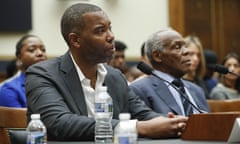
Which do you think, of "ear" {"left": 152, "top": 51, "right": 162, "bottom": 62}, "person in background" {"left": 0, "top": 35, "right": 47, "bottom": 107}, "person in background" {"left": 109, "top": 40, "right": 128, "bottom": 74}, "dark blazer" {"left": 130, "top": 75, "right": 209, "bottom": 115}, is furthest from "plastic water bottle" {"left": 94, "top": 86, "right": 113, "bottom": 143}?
"person in background" {"left": 109, "top": 40, "right": 128, "bottom": 74}

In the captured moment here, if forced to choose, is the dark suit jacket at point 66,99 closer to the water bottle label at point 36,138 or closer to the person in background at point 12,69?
the water bottle label at point 36,138

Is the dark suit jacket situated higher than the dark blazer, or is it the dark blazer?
the dark suit jacket

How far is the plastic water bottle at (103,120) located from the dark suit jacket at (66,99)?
59 mm

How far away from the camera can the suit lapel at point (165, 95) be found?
3.17 metres

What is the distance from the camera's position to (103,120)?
2.24 metres

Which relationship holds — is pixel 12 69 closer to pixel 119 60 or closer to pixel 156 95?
pixel 119 60

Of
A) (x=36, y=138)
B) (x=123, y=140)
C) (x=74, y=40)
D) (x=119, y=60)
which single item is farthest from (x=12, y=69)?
(x=123, y=140)

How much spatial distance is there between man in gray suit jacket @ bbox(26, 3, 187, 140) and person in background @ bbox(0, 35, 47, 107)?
1.30 meters

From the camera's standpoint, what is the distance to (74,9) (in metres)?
2.68

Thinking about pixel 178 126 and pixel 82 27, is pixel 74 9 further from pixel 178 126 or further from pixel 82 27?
pixel 178 126

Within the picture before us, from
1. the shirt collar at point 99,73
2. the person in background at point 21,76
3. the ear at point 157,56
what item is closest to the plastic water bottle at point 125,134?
the shirt collar at point 99,73

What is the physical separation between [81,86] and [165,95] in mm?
752

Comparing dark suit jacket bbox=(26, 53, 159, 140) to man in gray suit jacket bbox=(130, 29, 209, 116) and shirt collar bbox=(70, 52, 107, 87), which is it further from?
man in gray suit jacket bbox=(130, 29, 209, 116)

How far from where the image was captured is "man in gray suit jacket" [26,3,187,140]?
2.33 metres
